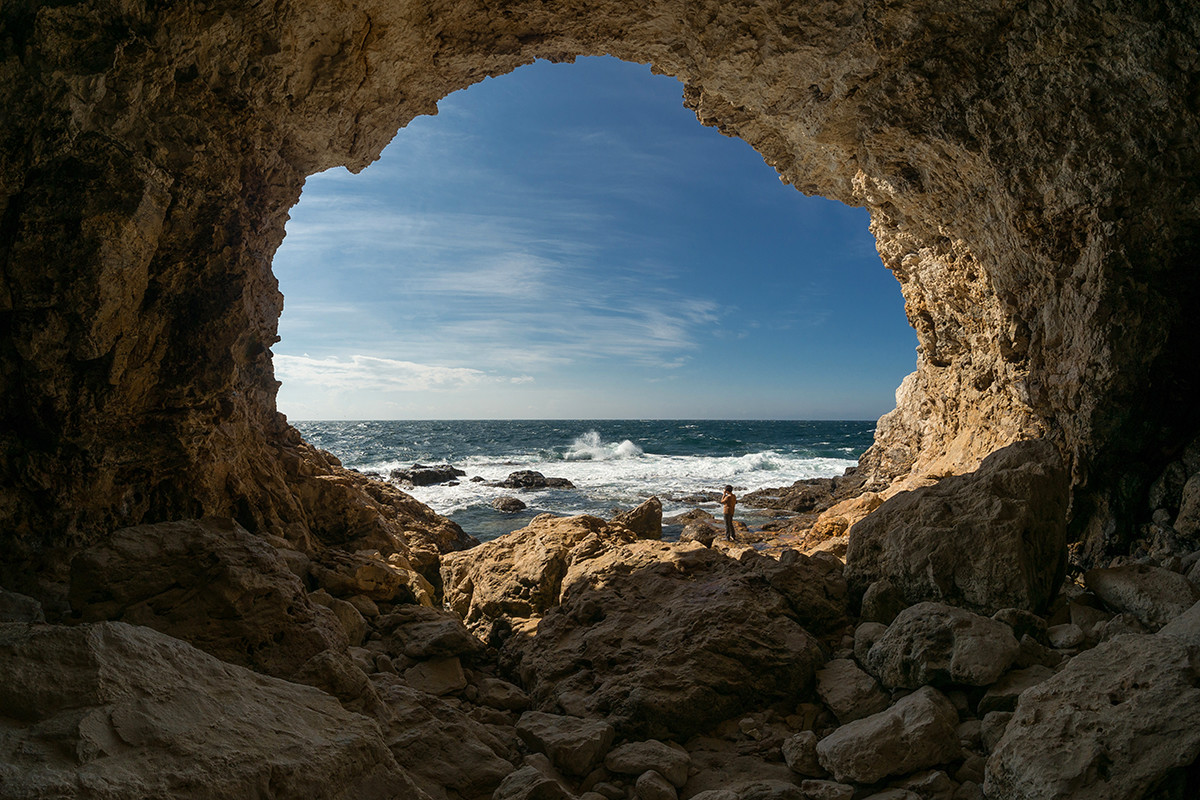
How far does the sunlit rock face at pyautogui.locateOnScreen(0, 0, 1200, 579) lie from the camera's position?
161 inches

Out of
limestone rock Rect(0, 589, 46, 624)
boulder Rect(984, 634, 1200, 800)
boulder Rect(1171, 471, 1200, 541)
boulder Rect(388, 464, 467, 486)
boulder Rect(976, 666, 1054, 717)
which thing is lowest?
boulder Rect(388, 464, 467, 486)

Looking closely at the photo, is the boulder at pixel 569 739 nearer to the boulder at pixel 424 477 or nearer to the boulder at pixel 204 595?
the boulder at pixel 204 595

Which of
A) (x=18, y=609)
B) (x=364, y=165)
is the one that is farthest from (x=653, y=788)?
(x=364, y=165)

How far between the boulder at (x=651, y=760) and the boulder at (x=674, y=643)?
0.25 metres

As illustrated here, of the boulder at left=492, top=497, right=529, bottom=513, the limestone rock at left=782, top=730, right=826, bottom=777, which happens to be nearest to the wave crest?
the boulder at left=492, top=497, right=529, bottom=513

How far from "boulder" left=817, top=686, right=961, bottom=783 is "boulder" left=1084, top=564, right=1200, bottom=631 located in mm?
1910

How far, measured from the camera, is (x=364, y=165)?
831 centimetres

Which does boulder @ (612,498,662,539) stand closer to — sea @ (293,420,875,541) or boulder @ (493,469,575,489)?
sea @ (293,420,875,541)

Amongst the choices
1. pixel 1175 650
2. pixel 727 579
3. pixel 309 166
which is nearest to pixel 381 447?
pixel 309 166

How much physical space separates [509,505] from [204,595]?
1597 centimetres

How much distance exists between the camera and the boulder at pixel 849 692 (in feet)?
11.4

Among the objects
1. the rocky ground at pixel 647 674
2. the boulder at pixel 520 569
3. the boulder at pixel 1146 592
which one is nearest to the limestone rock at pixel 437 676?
the rocky ground at pixel 647 674

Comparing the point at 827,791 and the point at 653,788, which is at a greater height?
the point at 827,791

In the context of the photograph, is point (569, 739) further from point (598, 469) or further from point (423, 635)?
point (598, 469)
